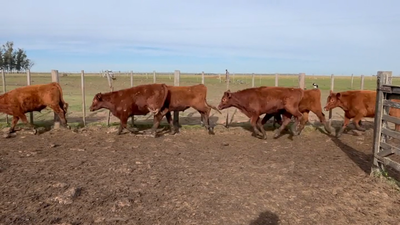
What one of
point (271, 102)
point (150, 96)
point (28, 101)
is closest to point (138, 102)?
point (150, 96)

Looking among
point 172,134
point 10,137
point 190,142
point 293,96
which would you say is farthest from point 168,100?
point 10,137

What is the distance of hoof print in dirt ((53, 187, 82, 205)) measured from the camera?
426 centimetres

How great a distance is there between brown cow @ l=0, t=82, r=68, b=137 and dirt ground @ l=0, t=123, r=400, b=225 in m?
1.17

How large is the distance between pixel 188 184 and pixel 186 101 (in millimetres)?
5007

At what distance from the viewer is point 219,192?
Answer: 484 cm

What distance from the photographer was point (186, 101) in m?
9.92

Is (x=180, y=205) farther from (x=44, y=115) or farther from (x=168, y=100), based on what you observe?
(x=44, y=115)

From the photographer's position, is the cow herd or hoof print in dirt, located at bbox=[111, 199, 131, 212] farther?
the cow herd

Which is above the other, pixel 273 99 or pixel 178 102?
pixel 273 99

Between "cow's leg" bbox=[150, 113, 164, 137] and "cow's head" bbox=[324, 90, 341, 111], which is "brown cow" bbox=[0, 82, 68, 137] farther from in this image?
"cow's head" bbox=[324, 90, 341, 111]

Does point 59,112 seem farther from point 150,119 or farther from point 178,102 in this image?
point 150,119

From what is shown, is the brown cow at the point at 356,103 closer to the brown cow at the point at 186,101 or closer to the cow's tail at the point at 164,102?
the brown cow at the point at 186,101

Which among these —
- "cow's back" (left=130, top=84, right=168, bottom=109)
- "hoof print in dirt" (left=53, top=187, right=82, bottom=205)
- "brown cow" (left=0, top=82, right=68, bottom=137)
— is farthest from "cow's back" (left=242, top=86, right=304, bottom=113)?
"hoof print in dirt" (left=53, top=187, right=82, bottom=205)

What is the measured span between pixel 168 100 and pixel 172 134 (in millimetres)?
1038
